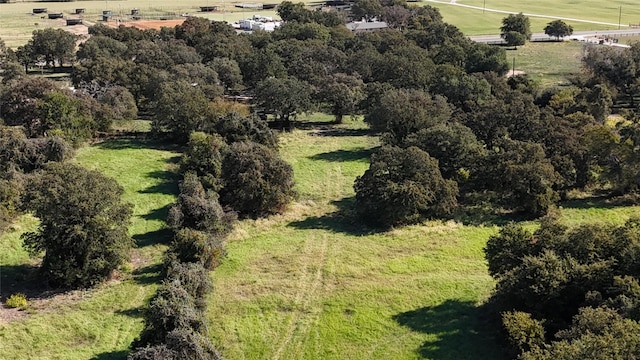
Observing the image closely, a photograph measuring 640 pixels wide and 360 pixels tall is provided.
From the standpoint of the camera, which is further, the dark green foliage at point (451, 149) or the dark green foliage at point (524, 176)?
the dark green foliage at point (451, 149)

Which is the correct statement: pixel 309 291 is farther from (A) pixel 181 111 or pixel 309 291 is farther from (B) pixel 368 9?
(B) pixel 368 9

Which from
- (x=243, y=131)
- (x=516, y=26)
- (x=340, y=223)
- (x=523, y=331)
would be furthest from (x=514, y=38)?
(x=523, y=331)

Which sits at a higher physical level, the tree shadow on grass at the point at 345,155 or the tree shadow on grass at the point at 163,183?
the tree shadow on grass at the point at 345,155

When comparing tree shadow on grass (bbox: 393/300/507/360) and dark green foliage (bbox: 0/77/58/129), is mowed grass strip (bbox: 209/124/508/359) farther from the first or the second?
dark green foliage (bbox: 0/77/58/129)

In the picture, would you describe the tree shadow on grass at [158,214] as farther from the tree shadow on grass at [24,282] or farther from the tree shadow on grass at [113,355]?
the tree shadow on grass at [113,355]

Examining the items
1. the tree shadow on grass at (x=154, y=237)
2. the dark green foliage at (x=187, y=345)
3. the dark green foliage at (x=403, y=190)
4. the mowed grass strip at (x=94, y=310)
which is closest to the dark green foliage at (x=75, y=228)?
the mowed grass strip at (x=94, y=310)

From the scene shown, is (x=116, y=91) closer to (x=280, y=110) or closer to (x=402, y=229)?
(x=280, y=110)

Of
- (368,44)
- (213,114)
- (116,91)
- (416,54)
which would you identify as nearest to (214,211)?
(213,114)
